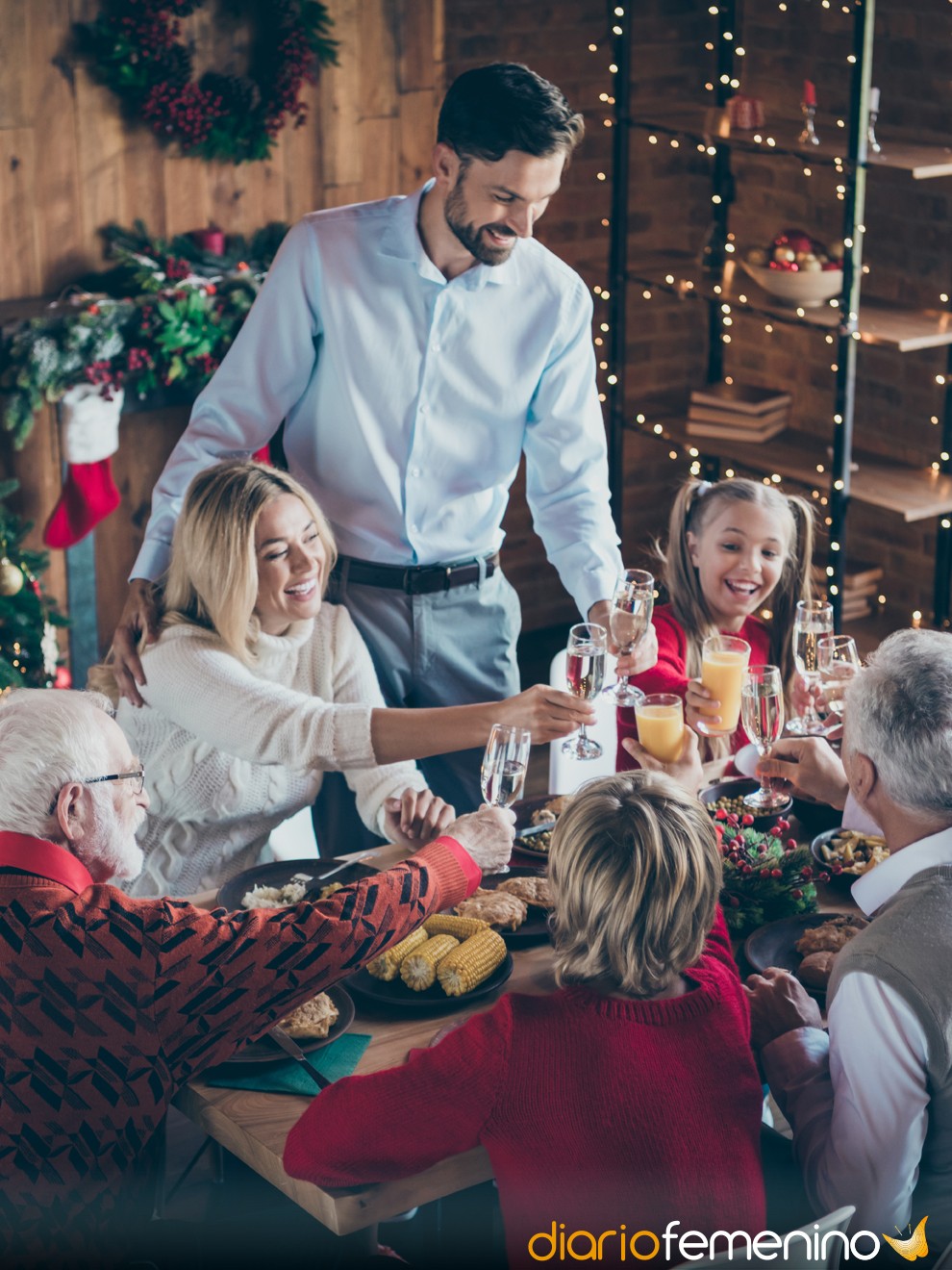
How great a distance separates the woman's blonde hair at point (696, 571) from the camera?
121 inches

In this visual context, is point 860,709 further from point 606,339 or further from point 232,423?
point 606,339

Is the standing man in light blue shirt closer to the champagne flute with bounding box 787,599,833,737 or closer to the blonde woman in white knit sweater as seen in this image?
the blonde woman in white knit sweater

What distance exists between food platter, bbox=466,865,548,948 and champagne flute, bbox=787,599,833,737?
559 mm

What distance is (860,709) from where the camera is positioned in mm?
1868

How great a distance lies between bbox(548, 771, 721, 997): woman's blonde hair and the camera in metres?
1.69

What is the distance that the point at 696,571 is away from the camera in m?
3.11

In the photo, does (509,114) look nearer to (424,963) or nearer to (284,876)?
(284,876)

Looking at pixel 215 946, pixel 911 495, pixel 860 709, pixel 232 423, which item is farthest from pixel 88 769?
pixel 911 495

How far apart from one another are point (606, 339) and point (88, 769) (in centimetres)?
372

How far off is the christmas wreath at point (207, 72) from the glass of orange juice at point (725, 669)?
2465 millimetres

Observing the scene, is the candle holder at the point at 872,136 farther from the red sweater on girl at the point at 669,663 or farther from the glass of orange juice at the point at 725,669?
the glass of orange juice at the point at 725,669

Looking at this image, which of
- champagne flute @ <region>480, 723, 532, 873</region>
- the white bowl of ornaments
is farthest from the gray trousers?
the white bowl of ornaments

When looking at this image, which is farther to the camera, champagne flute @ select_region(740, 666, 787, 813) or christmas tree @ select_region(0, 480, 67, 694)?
christmas tree @ select_region(0, 480, 67, 694)

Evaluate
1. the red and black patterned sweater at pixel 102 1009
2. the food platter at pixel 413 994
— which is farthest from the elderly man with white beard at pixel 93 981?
the food platter at pixel 413 994
